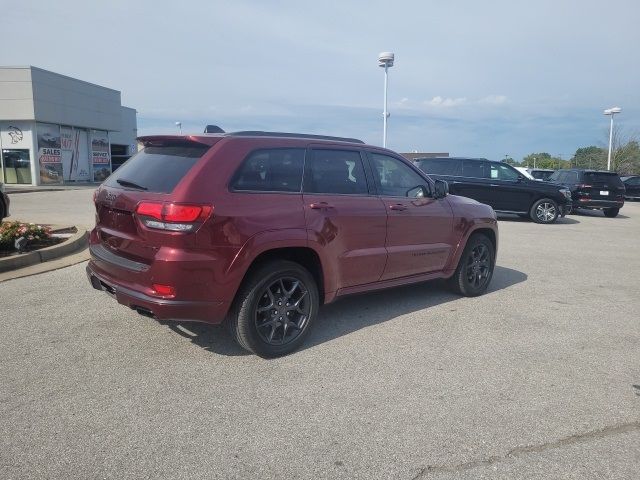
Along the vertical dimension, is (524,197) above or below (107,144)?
below

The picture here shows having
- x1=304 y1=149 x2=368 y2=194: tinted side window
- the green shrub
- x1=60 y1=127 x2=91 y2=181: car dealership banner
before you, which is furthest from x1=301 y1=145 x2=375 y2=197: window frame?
x1=60 y1=127 x2=91 y2=181: car dealership banner

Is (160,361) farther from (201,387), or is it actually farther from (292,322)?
(292,322)

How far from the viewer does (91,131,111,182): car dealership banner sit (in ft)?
116

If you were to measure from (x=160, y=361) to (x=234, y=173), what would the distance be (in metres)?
1.57

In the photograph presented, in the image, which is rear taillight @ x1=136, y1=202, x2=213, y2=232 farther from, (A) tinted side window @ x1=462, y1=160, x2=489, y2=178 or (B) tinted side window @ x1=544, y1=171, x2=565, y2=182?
(B) tinted side window @ x1=544, y1=171, x2=565, y2=182

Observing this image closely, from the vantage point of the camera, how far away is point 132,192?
159 inches

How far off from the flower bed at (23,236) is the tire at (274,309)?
5.00m

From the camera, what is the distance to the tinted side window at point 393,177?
17.0ft

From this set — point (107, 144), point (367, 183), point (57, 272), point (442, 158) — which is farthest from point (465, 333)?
point (107, 144)

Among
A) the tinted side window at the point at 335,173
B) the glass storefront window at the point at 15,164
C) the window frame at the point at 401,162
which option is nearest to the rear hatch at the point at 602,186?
the window frame at the point at 401,162

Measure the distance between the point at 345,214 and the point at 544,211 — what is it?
Answer: 12919 millimetres

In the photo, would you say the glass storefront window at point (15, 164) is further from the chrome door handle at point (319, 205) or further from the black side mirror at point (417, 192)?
the chrome door handle at point (319, 205)

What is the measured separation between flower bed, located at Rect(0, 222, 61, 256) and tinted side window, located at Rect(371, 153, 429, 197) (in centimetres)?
536

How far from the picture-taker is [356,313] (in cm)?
546
